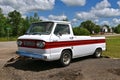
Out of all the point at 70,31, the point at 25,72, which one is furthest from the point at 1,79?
the point at 70,31

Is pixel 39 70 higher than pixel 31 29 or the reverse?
the reverse

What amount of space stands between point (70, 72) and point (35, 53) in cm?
190

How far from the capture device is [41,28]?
10344 mm

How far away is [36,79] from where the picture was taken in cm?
822

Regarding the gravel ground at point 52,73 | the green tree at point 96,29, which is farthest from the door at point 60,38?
the green tree at point 96,29

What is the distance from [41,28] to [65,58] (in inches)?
70.3

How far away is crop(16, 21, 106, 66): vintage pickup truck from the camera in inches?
369

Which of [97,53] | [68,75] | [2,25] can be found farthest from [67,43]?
[2,25]

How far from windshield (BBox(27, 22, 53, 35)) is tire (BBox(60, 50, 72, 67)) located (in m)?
1.25

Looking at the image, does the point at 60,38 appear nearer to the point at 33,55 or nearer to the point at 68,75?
the point at 33,55

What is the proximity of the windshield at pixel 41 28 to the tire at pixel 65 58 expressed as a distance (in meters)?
1.25

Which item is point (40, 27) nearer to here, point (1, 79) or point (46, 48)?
point (46, 48)

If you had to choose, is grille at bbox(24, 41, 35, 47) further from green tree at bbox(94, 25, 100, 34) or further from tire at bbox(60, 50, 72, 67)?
green tree at bbox(94, 25, 100, 34)

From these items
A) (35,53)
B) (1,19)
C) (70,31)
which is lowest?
(35,53)
